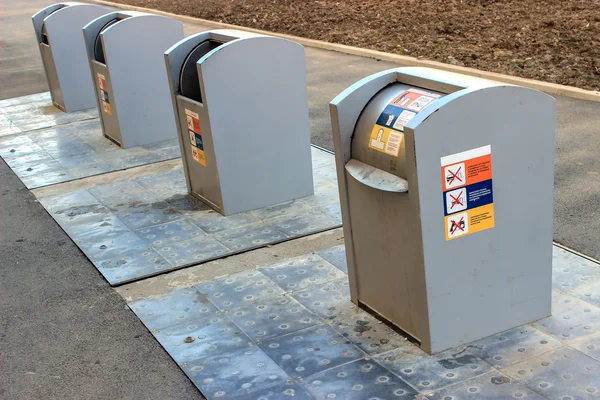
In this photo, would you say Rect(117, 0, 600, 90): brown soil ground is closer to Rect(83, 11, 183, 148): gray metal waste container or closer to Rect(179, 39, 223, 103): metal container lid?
Rect(83, 11, 183, 148): gray metal waste container

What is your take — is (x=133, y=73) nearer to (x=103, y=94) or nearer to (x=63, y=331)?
(x=103, y=94)

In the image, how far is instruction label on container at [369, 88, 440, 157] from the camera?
3.95m

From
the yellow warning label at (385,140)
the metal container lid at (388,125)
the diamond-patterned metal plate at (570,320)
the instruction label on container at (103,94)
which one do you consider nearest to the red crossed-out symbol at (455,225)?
the metal container lid at (388,125)

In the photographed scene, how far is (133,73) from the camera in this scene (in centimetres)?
827

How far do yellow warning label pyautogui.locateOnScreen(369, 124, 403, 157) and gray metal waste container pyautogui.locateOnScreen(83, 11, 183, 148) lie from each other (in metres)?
4.55

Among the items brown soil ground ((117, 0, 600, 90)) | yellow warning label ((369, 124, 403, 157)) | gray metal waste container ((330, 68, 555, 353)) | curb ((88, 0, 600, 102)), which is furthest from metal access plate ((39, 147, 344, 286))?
brown soil ground ((117, 0, 600, 90))

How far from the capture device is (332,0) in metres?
16.7

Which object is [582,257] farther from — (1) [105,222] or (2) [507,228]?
(1) [105,222]

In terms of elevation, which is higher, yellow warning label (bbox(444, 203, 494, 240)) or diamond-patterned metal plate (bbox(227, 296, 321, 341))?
yellow warning label (bbox(444, 203, 494, 240))

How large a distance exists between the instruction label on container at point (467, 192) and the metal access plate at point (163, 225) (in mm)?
1411

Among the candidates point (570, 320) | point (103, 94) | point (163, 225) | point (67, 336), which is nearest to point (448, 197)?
point (570, 320)

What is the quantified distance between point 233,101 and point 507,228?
9.21 ft

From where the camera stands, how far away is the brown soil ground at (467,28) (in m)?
10.1

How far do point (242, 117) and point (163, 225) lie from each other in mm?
1104
